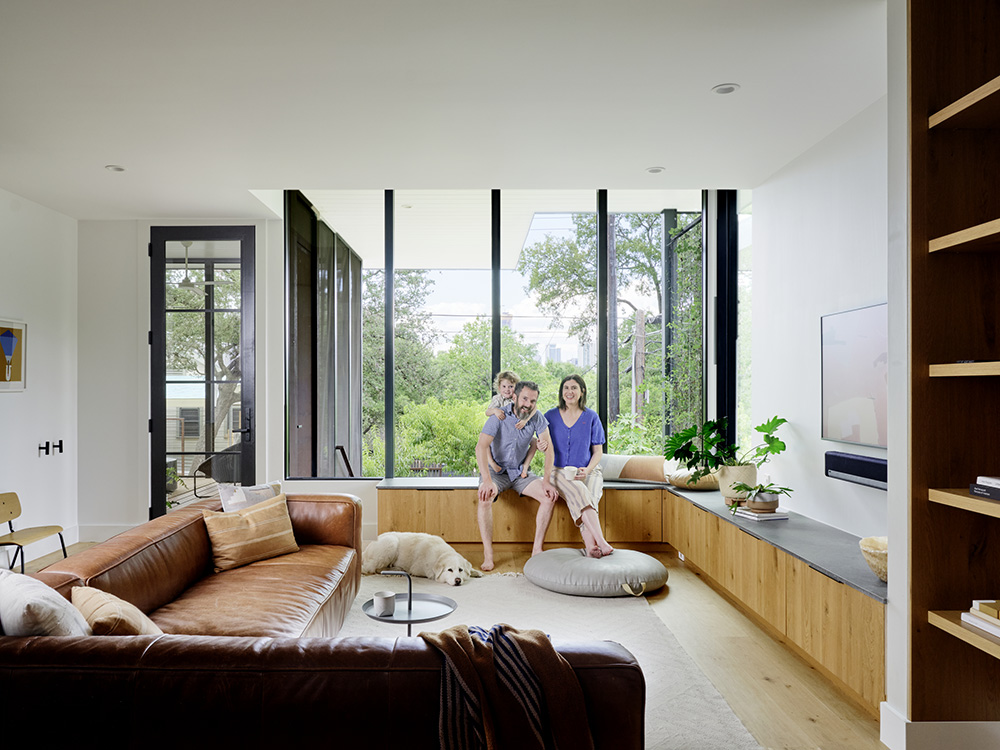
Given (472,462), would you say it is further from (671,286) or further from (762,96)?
(762,96)

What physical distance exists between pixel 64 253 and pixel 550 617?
481 centimetres

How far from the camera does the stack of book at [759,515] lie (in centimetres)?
393

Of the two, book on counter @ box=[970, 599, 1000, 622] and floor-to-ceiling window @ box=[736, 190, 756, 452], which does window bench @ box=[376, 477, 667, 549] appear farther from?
book on counter @ box=[970, 599, 1000, 622]

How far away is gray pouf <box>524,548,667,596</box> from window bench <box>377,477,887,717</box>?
38 cm

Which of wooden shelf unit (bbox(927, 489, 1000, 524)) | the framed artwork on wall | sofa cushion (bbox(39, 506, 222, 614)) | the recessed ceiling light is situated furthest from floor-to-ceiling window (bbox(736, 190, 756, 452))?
the framed artwork on wall

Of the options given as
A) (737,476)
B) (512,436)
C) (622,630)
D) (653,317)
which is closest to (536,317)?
(653,317)

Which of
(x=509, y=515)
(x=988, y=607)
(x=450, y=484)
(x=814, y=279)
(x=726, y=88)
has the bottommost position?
(x=509, y=515)

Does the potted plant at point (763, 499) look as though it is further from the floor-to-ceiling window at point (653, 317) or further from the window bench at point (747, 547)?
the floor-to-ceiling window at point (653, 317)

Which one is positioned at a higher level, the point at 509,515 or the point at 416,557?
the point at 509,515

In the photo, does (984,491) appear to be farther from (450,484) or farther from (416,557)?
(450,484)

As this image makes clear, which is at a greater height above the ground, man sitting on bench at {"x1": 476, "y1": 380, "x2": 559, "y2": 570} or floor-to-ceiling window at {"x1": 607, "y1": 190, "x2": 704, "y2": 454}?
floor-to-ceiling window at {"x1": 607, "y1": 190, "x2": 704, "y2": 454}

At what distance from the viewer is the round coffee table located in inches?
105

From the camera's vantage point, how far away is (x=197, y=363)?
5.84 m

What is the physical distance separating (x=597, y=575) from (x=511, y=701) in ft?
9.32
